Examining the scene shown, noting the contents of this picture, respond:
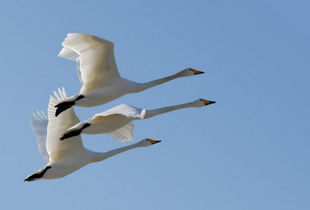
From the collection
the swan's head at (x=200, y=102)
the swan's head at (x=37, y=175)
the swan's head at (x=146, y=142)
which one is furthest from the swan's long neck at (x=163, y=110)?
the swan's head at (x=37, y=175)

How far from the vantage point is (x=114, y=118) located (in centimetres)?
3594

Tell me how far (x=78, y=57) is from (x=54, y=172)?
3.78 meters

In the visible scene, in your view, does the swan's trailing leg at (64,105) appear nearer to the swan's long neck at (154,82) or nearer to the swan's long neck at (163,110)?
the swan's long neck at (154,82)

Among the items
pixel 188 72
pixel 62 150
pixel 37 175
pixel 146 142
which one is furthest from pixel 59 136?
pixel 188 72

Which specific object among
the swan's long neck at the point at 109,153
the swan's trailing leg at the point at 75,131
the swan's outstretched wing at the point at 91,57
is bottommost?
the swan's long neck at the point at 109,153

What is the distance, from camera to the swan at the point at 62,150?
3694cm

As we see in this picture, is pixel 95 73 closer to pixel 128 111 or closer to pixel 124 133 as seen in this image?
pixel 128 111

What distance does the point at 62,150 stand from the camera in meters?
37.7

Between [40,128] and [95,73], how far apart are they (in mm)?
4559

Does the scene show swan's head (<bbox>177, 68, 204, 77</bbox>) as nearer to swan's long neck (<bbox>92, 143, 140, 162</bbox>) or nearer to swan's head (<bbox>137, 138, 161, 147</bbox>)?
swan's head (<bbox>137, 138, 161, 147</bbox>)

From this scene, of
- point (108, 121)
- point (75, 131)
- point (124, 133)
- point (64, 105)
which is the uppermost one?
point (64, 105)

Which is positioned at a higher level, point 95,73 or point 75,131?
point 95,73

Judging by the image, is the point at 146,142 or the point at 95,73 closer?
the point at 95,73

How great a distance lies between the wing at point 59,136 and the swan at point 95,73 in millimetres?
1045
